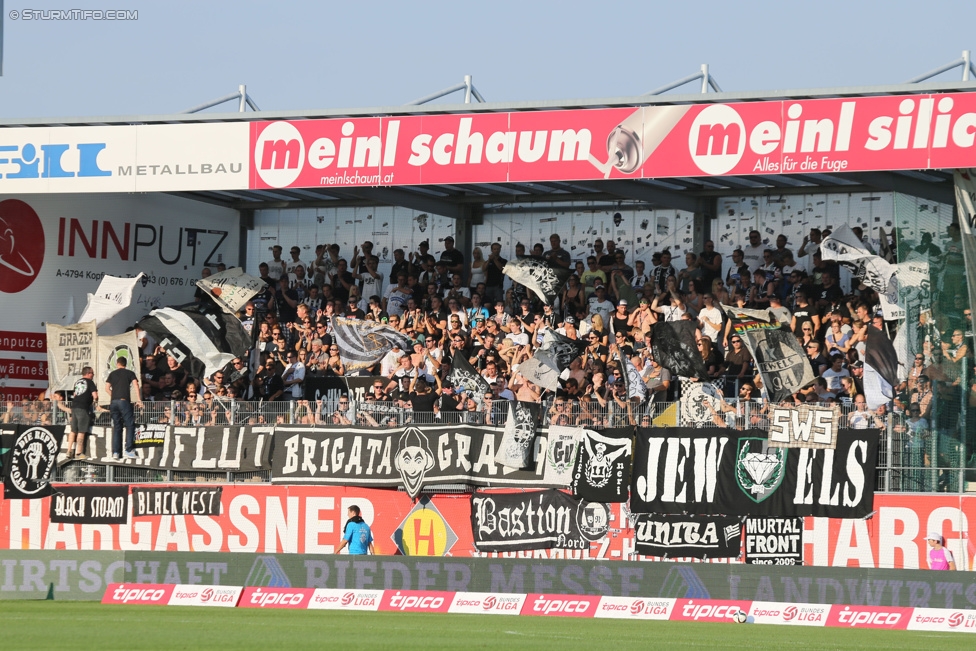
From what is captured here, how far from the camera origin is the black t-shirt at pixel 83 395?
82.5 feet

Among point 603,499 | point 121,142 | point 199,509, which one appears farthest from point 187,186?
point 603,499

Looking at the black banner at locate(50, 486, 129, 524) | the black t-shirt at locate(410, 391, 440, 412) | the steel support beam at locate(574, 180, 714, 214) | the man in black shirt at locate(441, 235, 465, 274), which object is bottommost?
the black banner at locate(50, 486, 129, 524)

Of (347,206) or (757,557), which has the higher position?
(347,206)

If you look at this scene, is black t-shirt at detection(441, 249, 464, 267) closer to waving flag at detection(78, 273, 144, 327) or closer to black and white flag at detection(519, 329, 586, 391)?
black and white flag at detection(519, 329, 586, 391)

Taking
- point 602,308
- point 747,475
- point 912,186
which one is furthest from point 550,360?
point 912,186

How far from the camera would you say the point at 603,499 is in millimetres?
22250

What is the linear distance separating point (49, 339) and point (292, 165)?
5.51m

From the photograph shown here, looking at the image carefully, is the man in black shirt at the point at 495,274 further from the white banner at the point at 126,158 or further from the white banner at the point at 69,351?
the white banner at the point at 69,351

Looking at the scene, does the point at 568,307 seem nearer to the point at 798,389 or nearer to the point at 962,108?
the point at 798,389

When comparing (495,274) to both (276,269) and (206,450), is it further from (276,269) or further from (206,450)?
(206,450)

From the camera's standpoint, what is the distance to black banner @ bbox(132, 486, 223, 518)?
24531mm

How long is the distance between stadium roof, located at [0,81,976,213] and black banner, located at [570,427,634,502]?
5.21 meters

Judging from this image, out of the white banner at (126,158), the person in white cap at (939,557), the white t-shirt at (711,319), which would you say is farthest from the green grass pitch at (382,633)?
the white banner at (126,158)

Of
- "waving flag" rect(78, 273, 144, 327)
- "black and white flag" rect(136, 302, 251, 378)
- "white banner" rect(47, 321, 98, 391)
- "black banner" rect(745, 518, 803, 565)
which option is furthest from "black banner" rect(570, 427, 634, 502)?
"waving flag" rect(78, 273, 144, 327)
